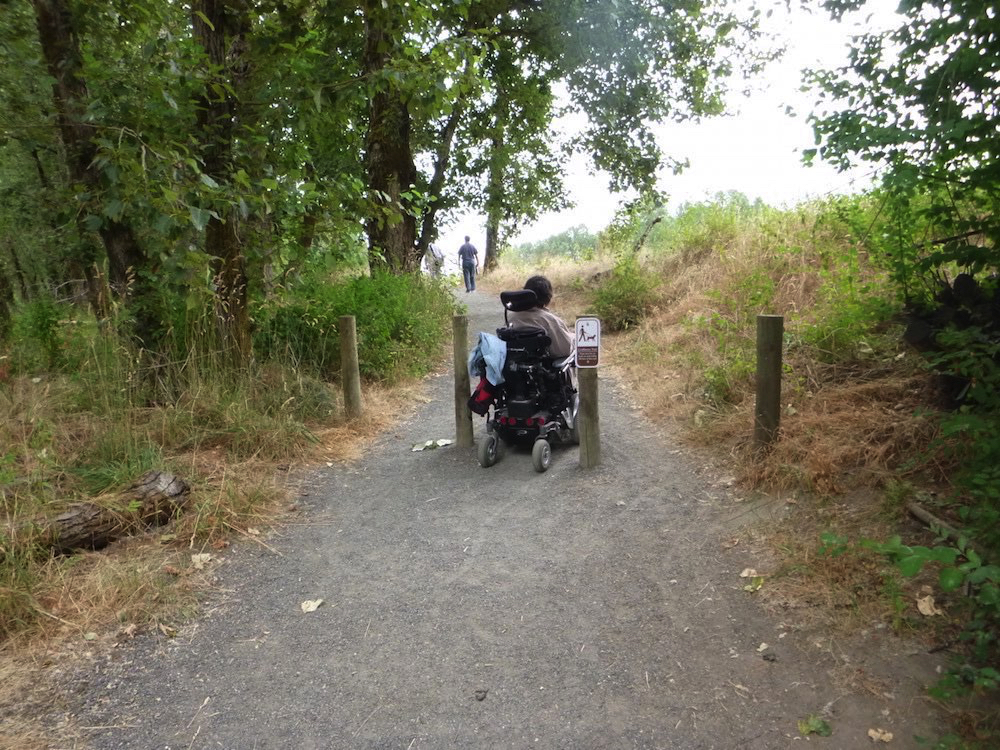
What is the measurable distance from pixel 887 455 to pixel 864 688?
192cm

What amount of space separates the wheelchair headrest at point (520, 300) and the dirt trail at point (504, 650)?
1.66 meters

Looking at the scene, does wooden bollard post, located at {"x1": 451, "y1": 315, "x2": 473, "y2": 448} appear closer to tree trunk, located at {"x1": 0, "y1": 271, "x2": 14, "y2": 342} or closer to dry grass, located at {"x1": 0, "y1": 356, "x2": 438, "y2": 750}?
dry grass, located at {"x1": 0, "y1": 356, "x2": 438, "y2": 750}

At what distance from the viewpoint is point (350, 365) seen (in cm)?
689

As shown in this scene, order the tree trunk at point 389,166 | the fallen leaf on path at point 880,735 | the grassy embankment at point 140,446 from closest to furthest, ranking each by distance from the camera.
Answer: the fallen leaf on path at point 880,735, the grassy embankment at point 140,446, the tree trunk at point 389,166

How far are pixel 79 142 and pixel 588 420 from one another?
4.86 m

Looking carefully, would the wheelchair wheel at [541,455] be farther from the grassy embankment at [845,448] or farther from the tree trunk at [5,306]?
the tree trunk at [5,306]

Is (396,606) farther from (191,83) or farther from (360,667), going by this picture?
(191,83)

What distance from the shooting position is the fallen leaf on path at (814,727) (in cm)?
265

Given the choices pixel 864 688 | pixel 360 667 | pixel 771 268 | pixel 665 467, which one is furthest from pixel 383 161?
pixel 864 688

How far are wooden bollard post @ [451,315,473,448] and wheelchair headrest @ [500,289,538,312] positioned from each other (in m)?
0.59

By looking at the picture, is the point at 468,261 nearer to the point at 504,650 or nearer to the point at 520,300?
the point at 520,300

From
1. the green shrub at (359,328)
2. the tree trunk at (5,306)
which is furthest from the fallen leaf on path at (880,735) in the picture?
the tree trunk at (5,306)

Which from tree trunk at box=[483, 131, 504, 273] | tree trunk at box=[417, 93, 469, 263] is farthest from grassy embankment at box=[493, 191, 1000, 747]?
tree trunk at box=[483, 131, 504, 273]

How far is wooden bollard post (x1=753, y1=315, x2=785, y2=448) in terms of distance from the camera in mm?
4980
